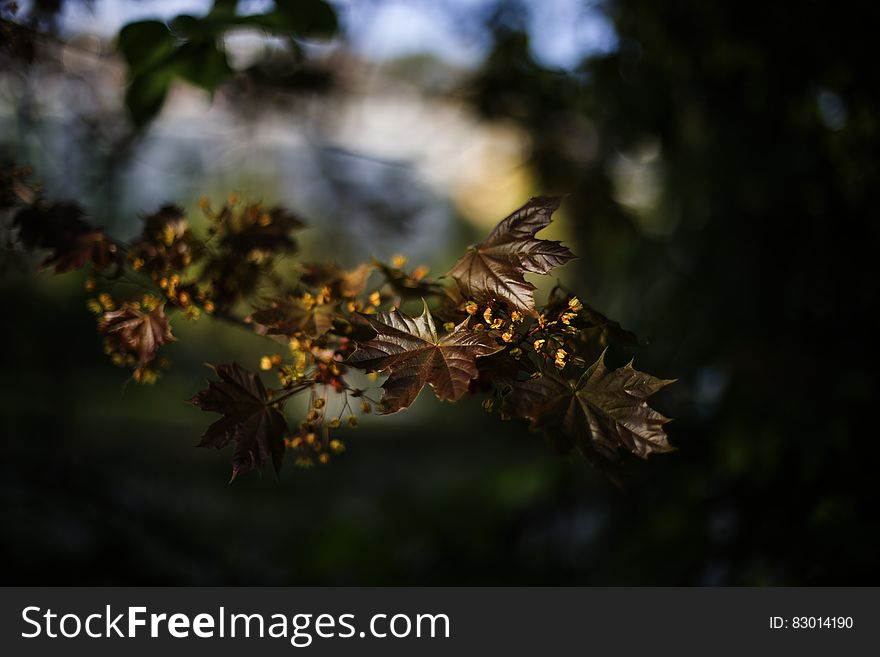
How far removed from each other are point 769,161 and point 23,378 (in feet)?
20.7

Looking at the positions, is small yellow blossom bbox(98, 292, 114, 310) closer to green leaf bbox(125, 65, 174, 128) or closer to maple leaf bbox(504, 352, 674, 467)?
green leaf bbox(125, 65, 174, 128)

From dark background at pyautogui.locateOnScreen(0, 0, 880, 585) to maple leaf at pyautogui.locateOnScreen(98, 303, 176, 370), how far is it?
98 cm

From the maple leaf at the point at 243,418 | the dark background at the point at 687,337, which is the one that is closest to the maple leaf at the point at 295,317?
the maple leaf at the point at 243,418

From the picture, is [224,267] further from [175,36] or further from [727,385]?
[727,385]

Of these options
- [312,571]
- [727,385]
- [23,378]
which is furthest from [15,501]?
[727,385]

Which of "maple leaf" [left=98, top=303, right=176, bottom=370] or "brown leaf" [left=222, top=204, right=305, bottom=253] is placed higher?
"brown leaf" [left=222, top=204, right=305, bottom=253]

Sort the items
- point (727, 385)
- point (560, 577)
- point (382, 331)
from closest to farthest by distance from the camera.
A: point (382, 331), point (727, 385), point (560, 577)

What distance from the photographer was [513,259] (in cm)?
96

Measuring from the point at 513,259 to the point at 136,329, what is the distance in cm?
63

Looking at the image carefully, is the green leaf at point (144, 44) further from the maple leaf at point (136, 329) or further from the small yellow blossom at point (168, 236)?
the maple leaf at point (136, 329)

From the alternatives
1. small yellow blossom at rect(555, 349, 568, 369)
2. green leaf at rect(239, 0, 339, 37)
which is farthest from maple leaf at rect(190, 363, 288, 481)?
green leaf at rect(239, 0, 339, 37)

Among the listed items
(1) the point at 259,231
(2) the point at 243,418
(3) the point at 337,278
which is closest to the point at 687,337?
(3) the point at 337,278

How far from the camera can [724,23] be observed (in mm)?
2482

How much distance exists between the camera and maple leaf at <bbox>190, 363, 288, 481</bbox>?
0.96m
